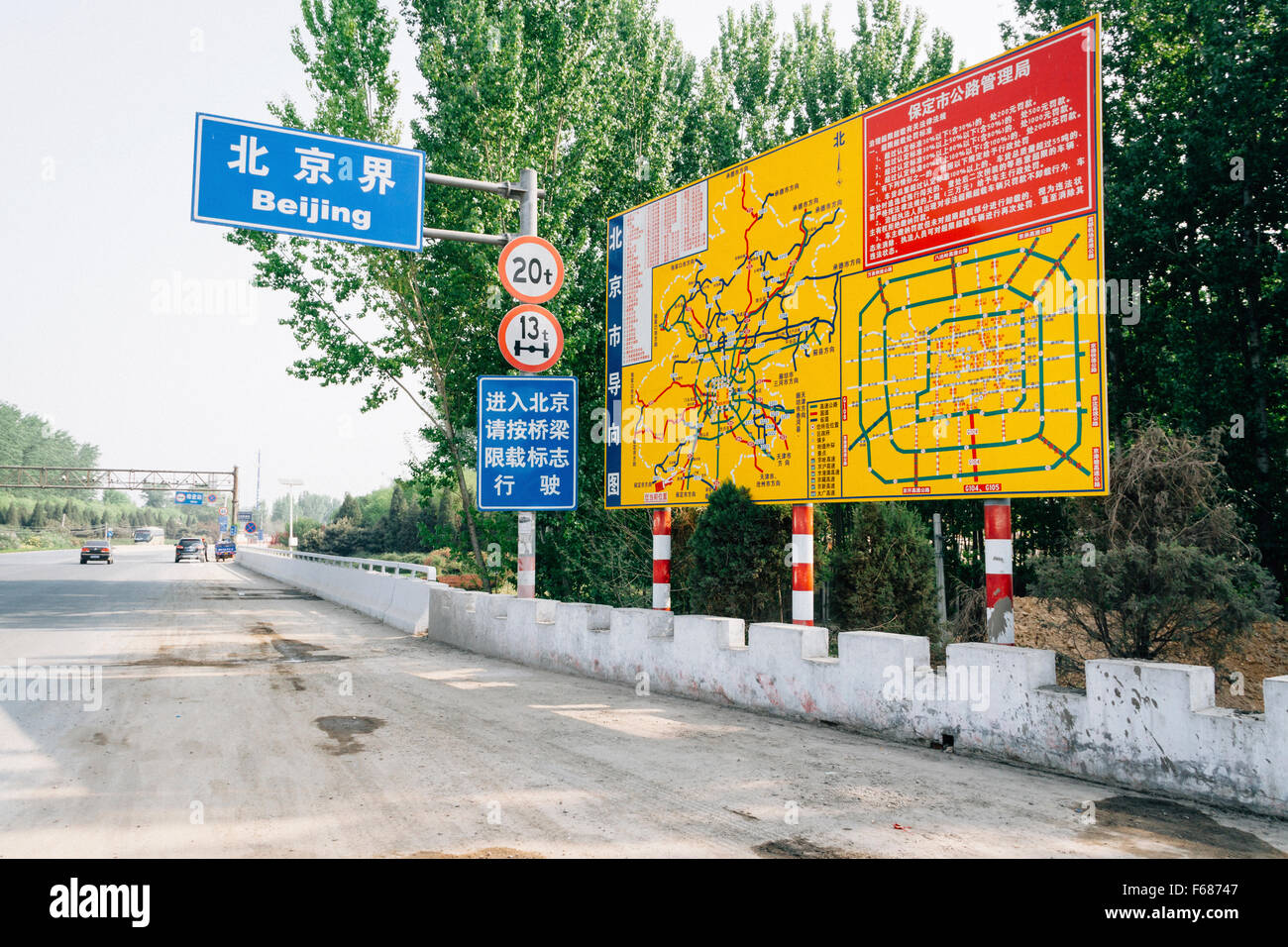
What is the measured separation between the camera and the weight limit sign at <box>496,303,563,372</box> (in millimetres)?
11977

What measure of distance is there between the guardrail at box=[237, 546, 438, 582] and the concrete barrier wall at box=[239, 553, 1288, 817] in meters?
7.95

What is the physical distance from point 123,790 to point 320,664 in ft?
20.8

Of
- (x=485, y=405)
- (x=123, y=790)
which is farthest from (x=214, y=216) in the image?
(x=123, y=790)

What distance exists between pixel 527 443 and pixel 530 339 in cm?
149

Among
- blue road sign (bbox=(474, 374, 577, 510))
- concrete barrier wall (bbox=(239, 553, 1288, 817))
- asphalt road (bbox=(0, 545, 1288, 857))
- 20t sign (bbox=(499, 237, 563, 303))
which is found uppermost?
20t sign (bbox=(499, 237, 563, 303))

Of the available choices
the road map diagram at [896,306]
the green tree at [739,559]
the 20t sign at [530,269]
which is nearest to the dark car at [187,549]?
the 20t sign at [530,269]

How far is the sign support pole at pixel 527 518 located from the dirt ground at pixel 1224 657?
22.3 feet

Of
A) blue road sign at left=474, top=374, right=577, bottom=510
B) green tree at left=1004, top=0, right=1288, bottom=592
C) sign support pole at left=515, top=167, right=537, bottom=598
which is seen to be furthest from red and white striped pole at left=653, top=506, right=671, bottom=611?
green tree at left=1004, top=0, right=1288, bottom=592

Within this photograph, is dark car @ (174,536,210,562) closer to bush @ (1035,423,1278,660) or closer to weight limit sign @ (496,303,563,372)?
weight limit sign @ (496,303,563,372)

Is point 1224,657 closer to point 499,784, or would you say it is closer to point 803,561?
point 803,561

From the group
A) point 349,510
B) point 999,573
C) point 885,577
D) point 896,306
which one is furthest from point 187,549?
point 999,573

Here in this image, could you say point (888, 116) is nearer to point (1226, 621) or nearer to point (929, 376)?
point (929, 376)

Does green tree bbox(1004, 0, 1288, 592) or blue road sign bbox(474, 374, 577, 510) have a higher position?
green tree bbox(1004, 0, 1288, 592)

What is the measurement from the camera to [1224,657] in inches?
396
